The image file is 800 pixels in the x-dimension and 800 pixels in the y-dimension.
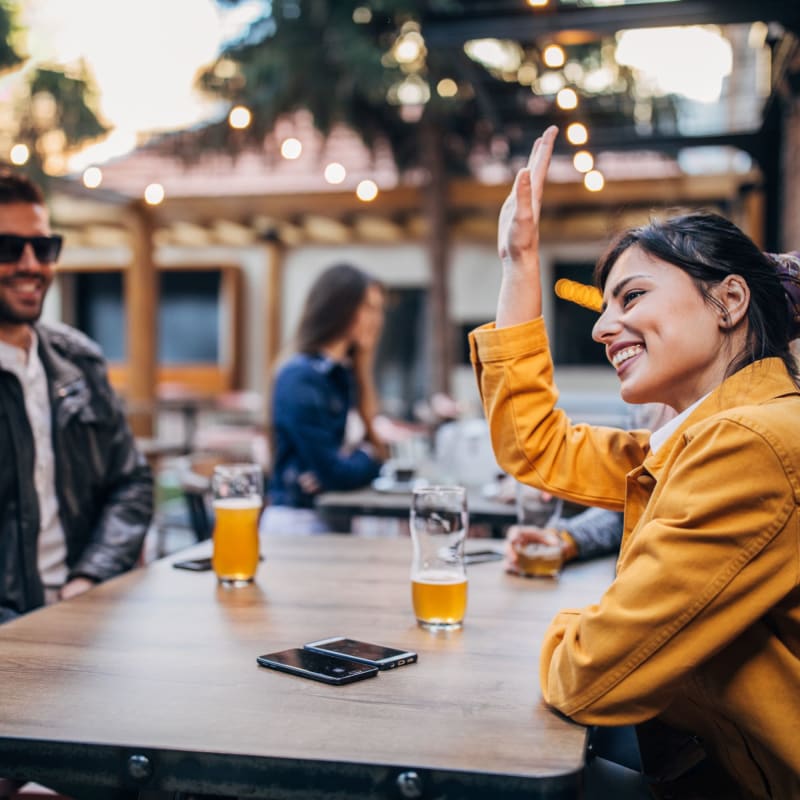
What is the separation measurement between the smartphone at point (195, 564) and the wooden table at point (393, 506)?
47.7 inches

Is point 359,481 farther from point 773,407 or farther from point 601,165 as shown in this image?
point 601,165

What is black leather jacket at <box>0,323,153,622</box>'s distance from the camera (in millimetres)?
2498

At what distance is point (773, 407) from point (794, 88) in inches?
181

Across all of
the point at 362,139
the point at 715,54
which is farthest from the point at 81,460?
the point at 362,139

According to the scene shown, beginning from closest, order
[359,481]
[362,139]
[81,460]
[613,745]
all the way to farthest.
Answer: [613,745] → [81,460] → [359,481] → [362,139]

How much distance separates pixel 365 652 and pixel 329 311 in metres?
2.74

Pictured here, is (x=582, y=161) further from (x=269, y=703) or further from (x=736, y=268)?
(x=269, y=703)

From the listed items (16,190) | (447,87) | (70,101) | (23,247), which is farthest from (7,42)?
(447,87)

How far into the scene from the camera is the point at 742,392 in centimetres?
142

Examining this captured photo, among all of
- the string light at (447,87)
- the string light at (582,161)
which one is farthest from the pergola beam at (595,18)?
the string light at (447,87)

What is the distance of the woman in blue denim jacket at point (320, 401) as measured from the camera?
3844 mm

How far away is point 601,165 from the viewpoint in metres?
9.98

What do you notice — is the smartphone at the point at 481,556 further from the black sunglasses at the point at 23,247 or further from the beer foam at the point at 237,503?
the black sunglasses at the point at 23,247

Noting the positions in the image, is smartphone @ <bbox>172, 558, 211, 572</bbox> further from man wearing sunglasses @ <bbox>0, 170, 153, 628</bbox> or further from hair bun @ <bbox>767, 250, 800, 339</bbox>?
hair bun @ <bbox>767, 250, 800, 339</bbox>
